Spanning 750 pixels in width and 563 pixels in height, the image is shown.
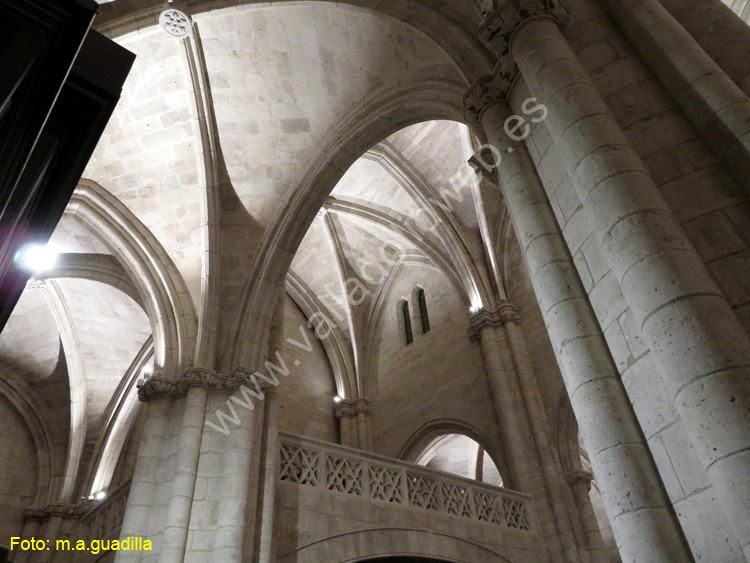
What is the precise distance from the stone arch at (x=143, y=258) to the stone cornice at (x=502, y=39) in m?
5.34

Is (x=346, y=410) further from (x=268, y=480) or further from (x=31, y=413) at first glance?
(x=31, y=413)

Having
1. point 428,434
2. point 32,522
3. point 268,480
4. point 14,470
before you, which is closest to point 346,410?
point 428,434

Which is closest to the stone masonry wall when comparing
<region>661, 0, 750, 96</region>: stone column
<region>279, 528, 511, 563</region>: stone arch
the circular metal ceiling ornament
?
<region>279, 528, 511, 563</region>: stone arch

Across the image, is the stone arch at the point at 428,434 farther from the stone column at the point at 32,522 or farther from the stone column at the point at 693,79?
the stone column at the point at 693,79

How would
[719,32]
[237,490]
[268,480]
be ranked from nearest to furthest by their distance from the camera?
[719,32] → [237,490] → [268,480]

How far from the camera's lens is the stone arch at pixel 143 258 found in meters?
8.31

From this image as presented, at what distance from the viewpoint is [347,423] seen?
43.9ft

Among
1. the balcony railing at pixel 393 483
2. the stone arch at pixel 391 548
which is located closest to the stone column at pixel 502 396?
the balcony railing at pixel 393 483

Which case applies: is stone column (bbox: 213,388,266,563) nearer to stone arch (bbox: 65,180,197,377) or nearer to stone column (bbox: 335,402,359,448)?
stone arch (bbox: 65,180,197,377)

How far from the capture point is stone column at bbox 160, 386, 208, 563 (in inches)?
242

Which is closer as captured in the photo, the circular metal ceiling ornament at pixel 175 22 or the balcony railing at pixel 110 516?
the circular metal ceiling ornament at pixel 175 22

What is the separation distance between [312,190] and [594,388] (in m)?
6.60

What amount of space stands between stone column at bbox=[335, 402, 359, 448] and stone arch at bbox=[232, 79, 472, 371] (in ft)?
18.6

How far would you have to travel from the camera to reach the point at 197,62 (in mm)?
8180
